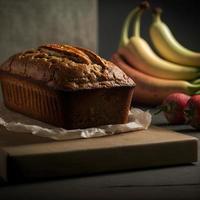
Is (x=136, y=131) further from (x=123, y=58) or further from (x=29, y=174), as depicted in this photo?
(x=123, y=58)


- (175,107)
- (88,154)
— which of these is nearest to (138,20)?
(175,107)

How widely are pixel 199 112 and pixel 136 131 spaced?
0.61 ft

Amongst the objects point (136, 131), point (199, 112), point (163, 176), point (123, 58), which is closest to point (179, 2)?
point (123, 58)

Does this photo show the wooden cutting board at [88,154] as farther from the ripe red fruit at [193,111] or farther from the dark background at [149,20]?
the dark background at [149,20]

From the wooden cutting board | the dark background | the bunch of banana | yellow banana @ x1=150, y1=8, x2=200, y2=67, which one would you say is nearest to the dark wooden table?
the wooden cutting board

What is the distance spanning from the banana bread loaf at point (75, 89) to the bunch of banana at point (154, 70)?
42cm

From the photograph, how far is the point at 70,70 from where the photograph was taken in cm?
116

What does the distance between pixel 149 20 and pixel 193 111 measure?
753mm

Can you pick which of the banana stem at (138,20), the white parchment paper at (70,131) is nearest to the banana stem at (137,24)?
the banana stem at (138,20)

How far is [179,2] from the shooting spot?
202 centimetres

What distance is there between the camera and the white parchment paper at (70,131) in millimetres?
1107

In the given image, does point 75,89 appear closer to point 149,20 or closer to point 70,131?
point 70,131

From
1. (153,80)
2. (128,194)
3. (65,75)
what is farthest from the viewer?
(153,80)

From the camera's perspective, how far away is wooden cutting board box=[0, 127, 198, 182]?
998mm
